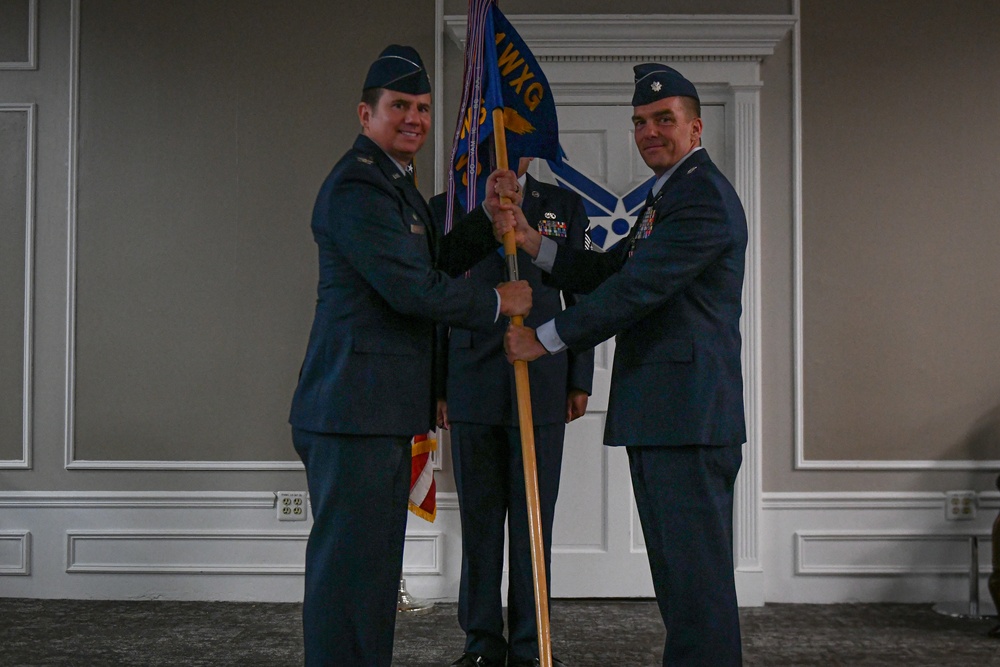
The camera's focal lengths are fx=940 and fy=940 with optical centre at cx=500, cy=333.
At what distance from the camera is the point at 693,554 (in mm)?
2061

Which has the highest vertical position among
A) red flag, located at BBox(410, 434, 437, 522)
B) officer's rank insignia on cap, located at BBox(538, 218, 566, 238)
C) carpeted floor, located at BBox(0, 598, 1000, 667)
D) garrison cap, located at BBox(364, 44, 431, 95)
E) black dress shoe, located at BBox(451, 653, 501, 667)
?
garrison cap, located at BBox(364, 44, 431, 95)

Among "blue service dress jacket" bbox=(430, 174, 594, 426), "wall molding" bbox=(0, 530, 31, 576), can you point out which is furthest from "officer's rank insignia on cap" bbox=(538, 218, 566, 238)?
"wall molding" bbox=(0, 530, 31, 576)

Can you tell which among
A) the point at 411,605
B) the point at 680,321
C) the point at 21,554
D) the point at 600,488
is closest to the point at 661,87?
the point at 680,321

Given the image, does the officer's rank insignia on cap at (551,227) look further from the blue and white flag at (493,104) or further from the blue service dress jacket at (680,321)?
the blue service dress jacket at (680,321)

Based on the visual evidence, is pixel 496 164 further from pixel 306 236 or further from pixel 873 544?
pixel 873 544

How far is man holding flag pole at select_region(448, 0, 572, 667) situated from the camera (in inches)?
98.7

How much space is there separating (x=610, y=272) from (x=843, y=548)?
6.34 feet

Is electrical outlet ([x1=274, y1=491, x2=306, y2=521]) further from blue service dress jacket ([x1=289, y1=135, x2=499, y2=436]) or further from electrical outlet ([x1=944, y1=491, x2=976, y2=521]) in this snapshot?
electrical outlet ([x1=944, y1=491, x2=976, y2=521])

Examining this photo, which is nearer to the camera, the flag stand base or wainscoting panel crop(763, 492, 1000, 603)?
the flag stand base

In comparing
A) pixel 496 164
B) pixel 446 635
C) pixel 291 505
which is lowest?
pixel 446 635

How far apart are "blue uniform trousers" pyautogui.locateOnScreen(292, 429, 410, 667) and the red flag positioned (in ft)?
3.93

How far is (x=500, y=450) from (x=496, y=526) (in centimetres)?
22

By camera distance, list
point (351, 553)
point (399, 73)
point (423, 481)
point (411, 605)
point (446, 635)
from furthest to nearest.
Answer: point (411, 605) → point (423, 481) → point (446, 635) → point (399, 73) → point (351, 553)

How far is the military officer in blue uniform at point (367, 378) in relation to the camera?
A: 6.46 ft
